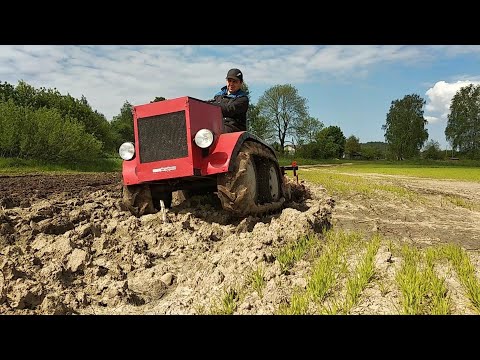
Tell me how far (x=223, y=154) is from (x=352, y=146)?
9397 cm

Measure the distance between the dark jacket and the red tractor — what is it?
0.46 m

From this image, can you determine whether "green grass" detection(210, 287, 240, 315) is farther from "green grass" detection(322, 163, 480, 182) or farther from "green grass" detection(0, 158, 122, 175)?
"green grass" detection(0, 158, 122, 175)

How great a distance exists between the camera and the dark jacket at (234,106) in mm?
7275

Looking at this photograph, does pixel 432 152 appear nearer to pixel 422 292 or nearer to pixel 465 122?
pixel 465 122

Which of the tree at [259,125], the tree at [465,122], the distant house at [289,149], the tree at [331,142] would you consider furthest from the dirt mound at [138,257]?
the tree at [465,122]

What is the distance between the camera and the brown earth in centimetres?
351

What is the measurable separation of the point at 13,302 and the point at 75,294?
20.3 inches

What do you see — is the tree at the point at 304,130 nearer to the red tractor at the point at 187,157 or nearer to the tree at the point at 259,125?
the tree at the point at 259,125

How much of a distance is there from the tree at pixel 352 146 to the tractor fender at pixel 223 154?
92028mm
